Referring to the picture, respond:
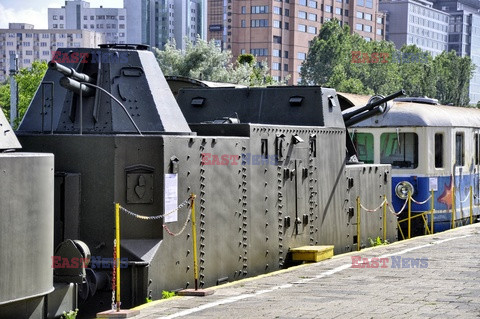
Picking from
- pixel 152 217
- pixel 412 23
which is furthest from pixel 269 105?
pixel 412 23

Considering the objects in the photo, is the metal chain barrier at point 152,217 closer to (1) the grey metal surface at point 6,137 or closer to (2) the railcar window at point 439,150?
(1) the grey metal surface at point 6,137

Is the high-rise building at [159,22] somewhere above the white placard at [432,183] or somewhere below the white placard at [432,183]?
above

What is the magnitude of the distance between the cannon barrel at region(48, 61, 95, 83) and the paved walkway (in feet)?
9.08

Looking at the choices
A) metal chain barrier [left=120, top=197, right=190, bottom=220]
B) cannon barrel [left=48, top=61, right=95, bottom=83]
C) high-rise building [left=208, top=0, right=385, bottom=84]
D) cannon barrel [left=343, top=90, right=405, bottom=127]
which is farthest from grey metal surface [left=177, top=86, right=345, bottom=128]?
high-rise building [left=208, top=0, right=385, bottom=84]

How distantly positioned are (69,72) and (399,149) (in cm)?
1343

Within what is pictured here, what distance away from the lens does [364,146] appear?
23.5 meters

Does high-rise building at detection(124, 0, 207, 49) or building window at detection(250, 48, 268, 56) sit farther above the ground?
high-rise building at detection(124, 0, 207, 49)

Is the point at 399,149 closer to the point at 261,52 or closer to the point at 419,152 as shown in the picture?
the point at 419,152

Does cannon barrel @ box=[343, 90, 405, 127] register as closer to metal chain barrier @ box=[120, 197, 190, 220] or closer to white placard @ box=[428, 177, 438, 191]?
white placard @ box=[428, 177, 438, 191]

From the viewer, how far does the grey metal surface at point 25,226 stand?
837 centimetres

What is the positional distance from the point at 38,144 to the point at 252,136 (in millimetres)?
3039

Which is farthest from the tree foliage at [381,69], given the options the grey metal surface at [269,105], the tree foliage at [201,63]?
the grey metal surface at [269,105]

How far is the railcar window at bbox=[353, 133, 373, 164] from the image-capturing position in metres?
23.4

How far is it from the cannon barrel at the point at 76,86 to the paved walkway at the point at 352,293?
2.71 meters
